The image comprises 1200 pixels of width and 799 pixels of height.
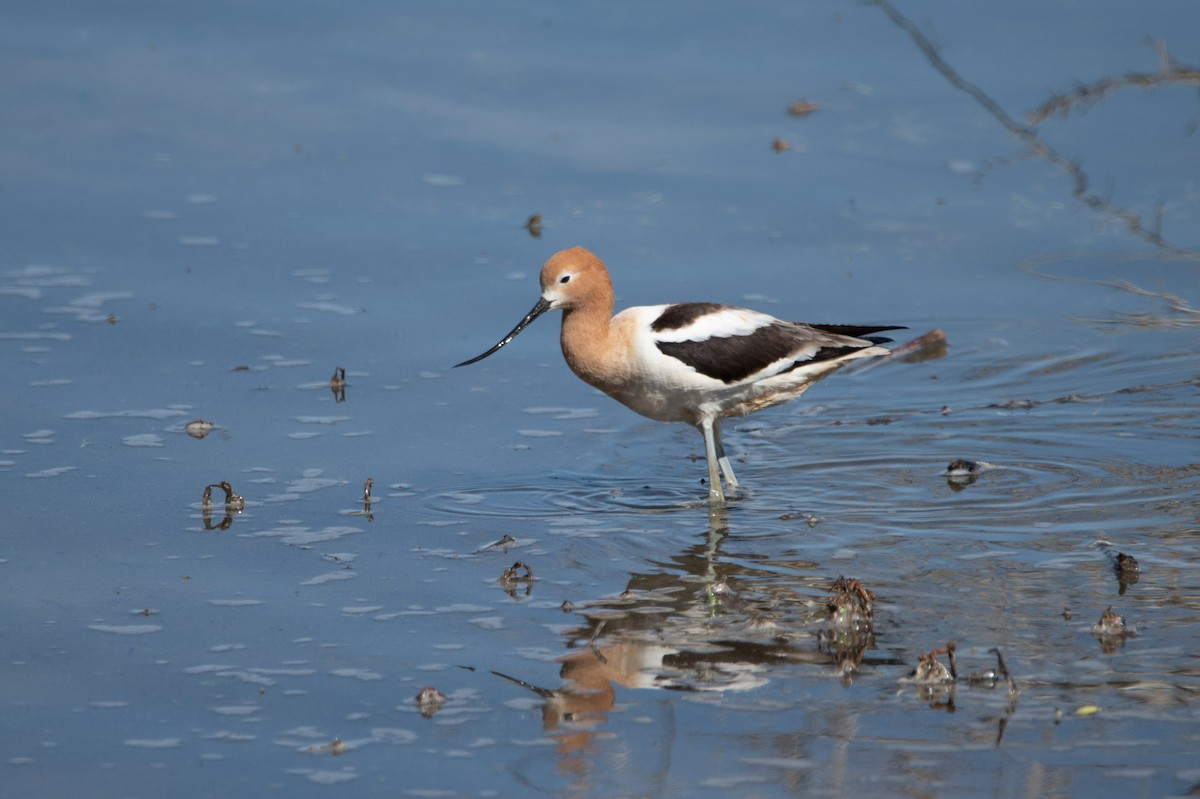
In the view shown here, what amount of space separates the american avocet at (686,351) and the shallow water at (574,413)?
35 cm

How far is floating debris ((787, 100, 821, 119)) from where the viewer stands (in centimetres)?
1241

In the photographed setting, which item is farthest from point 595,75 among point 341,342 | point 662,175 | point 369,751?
point 369,751

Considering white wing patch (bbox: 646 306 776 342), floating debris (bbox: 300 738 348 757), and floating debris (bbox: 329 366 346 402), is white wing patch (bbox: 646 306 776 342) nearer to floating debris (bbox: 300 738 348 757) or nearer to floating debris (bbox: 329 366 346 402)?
floating debris (bbox: 329 366 346 402)

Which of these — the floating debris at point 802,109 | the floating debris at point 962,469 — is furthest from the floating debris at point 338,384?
the floating debris at point 802,109

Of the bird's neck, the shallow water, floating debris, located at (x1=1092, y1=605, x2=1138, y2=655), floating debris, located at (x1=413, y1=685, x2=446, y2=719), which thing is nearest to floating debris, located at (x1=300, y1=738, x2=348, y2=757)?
the shallow water

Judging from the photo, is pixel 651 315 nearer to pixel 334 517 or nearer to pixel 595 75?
pixel 334 517

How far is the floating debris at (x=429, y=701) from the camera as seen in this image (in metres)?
5.12

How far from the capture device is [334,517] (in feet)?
22.7

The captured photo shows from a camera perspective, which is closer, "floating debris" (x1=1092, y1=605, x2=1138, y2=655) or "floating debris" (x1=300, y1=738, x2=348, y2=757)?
"floating debris" (x1=300, y1=738, x2=348, y2=757)

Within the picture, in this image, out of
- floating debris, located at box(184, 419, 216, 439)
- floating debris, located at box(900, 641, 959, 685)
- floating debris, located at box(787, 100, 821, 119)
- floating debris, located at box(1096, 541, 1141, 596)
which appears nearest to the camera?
floating debris, located at box(900, 641, 959, 685)

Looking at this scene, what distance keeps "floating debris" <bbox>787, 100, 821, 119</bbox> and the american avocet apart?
4.77m

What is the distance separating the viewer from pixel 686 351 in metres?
7.56

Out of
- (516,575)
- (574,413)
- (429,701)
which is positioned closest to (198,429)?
(574,413)

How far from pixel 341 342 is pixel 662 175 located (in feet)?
10.6
